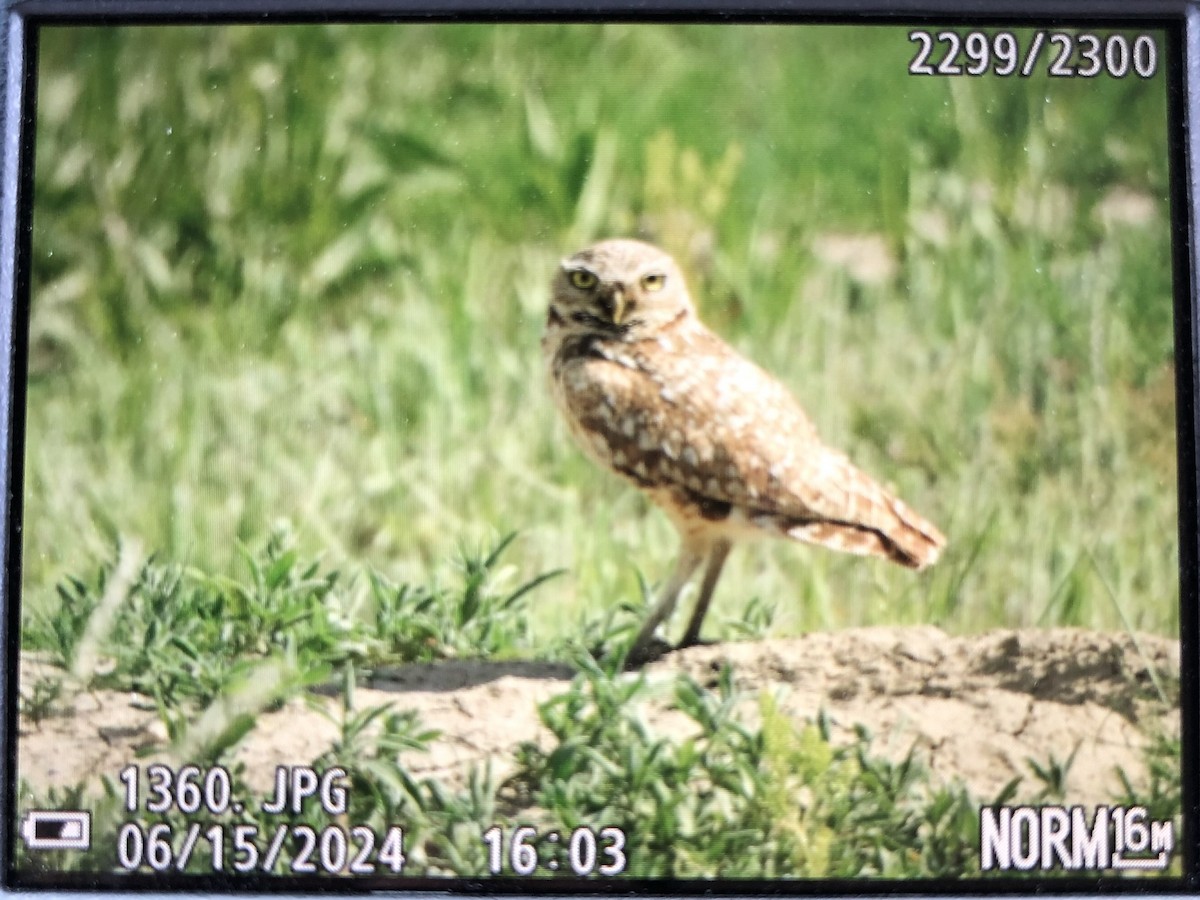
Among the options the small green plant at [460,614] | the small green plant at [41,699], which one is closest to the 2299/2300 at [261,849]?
the small green plant at [41,699]

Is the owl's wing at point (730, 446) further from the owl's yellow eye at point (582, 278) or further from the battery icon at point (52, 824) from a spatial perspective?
the battery icon at point (52, 824)

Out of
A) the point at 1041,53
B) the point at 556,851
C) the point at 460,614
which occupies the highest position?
the point at 1041,53

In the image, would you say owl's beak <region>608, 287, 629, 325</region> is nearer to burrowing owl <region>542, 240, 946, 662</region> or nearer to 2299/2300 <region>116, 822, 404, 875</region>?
burrowing owl <region>542, 240, 946, 662</region>

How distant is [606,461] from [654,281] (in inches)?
14.5

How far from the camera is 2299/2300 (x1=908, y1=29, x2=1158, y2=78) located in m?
4.47

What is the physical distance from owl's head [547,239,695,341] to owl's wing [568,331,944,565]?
2.8 inches

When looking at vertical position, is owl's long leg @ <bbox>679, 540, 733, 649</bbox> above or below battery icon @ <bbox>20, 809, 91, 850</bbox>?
above

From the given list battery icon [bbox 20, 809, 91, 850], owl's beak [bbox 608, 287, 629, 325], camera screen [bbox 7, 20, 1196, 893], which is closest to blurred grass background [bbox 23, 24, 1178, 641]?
camera screen [bbox 7, 20, 1196, 893]

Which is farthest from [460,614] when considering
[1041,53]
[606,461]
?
[1041,53]

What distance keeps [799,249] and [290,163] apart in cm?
101

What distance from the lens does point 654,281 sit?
184 inches

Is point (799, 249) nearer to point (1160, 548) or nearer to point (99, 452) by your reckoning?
point (1160, 548)

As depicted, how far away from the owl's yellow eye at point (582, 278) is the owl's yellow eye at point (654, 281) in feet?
0.34

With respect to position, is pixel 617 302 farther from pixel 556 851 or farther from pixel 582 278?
pixel 556 851
